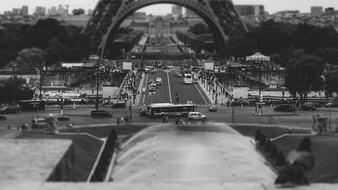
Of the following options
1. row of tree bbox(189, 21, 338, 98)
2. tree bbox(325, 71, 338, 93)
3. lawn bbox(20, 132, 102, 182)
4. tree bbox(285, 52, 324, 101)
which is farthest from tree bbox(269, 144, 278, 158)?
row of tree bbox(189, 21, 338, 98)

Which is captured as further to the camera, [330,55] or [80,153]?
[330,55]

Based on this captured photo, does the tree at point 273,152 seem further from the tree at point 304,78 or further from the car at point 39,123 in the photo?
the tree at point 304,78

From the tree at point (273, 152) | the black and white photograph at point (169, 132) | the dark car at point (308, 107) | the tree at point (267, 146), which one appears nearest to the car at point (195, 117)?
the black and white photograph at point (169, 132)

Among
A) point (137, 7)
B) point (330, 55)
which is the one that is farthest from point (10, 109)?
point (137, 7)

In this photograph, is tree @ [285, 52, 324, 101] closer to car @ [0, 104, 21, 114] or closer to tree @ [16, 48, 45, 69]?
car @ [0, 104, 21, 114]

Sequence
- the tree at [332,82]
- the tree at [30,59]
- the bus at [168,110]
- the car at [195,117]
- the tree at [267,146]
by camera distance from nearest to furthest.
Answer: the tree at [267,146], the car at [195,117], the bus at [168,110], the tree at [332,82], the tree at [30,59]

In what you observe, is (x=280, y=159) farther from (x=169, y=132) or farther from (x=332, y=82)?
(x=332, y=82)
